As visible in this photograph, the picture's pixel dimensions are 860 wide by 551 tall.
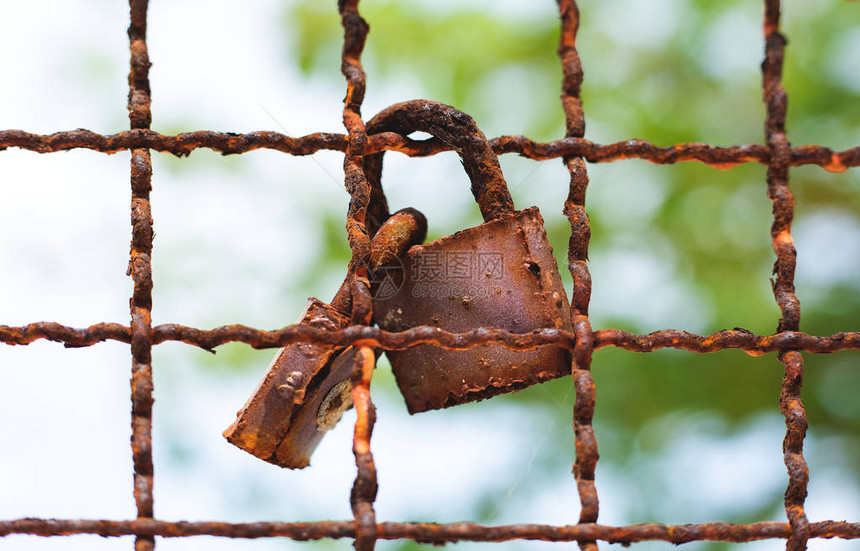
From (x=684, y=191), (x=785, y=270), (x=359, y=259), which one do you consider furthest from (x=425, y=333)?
(x=684, y=191)

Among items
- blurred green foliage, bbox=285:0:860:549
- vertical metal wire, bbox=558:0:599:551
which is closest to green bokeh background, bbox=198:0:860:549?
blurred green foliage, bbox=285:0:860:549

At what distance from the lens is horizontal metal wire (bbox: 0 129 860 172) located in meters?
0.83

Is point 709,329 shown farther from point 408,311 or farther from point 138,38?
point 138,38

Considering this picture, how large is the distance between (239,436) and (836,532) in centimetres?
62

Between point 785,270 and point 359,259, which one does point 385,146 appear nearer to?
point 359,259

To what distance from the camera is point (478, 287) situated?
871mm

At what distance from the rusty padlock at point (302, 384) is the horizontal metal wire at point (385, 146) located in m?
0.10

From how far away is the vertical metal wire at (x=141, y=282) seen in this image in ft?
2.48

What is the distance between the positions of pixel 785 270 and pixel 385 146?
0.46 meters

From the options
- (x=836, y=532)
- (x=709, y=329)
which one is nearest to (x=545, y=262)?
(x=836, y=532)

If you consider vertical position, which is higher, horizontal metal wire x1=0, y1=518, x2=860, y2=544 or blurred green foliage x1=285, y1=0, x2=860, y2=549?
blurred green foliage x1=285, y1=0, x2=860, y2=549

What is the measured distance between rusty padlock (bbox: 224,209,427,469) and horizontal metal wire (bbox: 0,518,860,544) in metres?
0.13

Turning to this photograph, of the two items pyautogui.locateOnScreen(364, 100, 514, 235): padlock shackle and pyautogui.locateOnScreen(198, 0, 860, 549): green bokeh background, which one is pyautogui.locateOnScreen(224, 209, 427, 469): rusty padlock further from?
pyautogui.locateOnScreen(198, 0, 860, 549): green bokeh background

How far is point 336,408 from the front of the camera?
2.99ft
